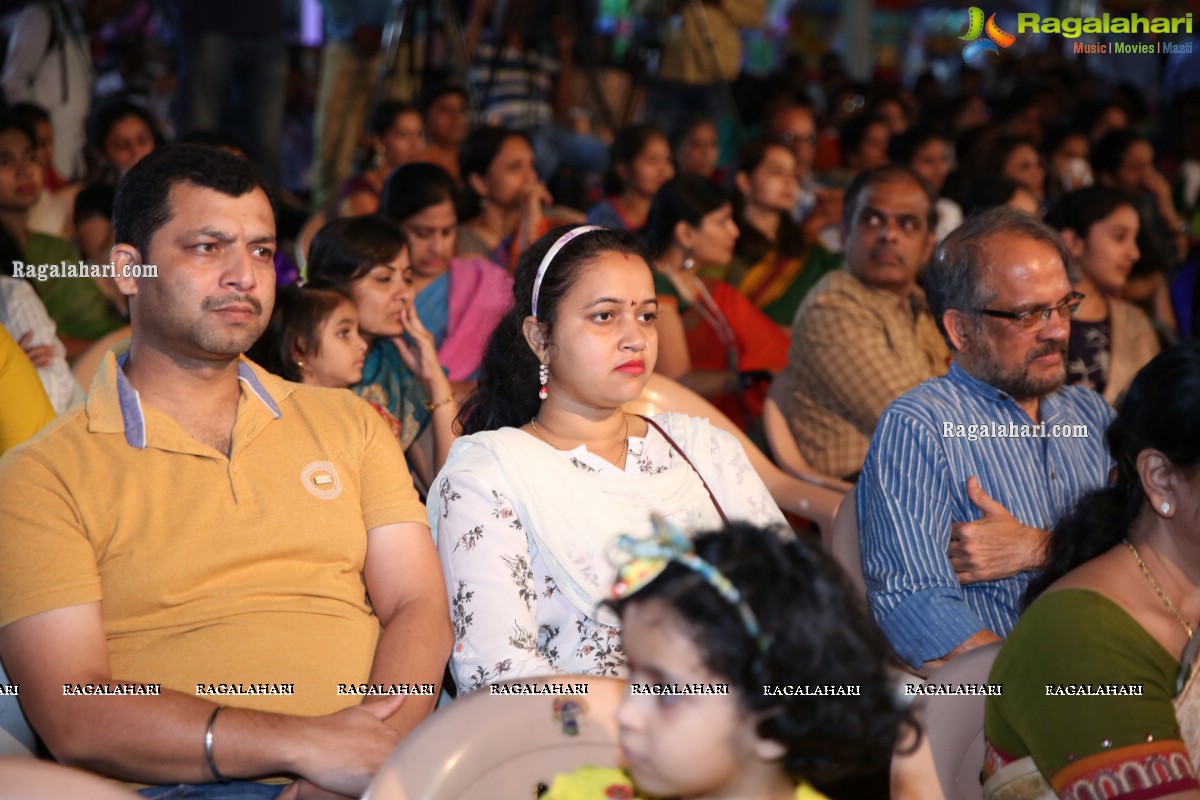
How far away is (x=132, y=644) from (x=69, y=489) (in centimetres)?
23

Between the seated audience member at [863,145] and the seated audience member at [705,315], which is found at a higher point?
the seated audience member at [863,145]

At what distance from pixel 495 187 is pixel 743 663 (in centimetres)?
387

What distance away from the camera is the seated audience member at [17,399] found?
7.36 ft

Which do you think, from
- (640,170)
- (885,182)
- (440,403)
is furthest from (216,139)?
(885,182)

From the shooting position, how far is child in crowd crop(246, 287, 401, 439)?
110 inches

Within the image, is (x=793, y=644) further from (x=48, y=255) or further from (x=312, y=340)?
(x=48, y=255)

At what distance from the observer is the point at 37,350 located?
115 inches

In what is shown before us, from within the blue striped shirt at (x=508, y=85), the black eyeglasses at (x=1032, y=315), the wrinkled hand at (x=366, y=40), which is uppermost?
the wrinkled hand at (x=366, y=40)

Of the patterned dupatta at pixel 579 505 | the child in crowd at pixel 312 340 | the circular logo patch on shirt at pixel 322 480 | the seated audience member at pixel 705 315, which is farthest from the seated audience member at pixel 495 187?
the circular logo patch on shirt at pixel 322 480

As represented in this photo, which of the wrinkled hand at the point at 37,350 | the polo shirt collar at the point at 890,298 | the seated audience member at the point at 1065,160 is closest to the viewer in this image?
the wrinkled hand at the point at 37,350

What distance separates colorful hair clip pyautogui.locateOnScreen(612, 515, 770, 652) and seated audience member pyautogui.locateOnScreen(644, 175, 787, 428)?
8.43 ft

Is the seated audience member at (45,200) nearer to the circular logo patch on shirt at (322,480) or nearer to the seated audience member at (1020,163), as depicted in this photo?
the circular logo patch on shirt at (322,480)

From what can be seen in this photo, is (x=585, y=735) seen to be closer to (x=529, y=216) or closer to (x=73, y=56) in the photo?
(x=529, y=216)

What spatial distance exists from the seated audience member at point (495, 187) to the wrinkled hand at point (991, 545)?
2709mm
